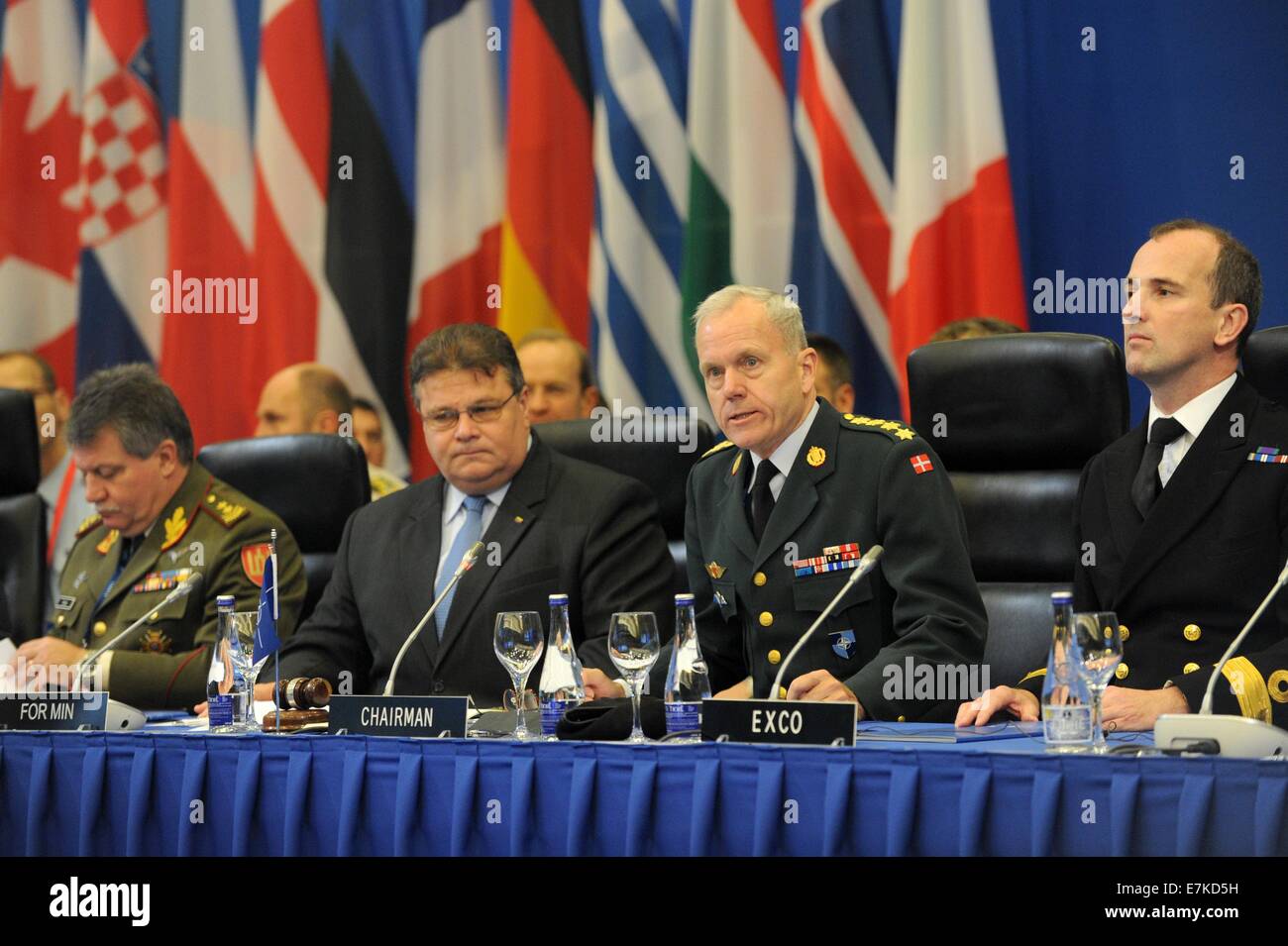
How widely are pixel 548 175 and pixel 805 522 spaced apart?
226 cm

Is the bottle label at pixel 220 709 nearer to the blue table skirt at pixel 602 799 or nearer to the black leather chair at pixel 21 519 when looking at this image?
the blue table skirt at pixel 602 799

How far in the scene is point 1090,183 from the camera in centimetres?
468

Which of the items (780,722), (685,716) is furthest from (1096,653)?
(685,716)

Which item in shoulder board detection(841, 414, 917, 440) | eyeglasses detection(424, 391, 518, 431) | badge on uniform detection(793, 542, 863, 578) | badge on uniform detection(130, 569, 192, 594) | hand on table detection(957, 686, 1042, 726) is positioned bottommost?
hand on table detection(957, 686, 1042, 726)

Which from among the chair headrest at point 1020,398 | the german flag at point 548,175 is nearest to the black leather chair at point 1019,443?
the chair headrest at point 1020,398

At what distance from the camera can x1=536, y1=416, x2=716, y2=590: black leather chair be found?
12.3 ft

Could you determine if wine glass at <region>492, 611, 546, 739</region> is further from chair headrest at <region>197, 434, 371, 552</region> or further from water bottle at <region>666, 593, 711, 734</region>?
chair headrest at <region>197, 434, 371, 552</region>

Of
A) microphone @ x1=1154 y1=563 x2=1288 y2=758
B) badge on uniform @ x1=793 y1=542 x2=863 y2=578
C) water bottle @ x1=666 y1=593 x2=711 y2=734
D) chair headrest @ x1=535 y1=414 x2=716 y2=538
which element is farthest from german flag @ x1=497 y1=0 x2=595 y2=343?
microphone @ x1=1154 y1=563 x2=1288 y2=758

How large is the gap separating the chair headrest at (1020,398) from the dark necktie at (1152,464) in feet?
1.52

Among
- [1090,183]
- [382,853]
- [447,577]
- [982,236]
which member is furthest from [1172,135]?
[382,853]

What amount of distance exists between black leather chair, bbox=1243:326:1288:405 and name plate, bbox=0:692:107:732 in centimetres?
229

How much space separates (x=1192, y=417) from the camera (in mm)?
2887

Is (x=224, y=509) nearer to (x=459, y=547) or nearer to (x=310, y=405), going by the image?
(x=459, y=547)

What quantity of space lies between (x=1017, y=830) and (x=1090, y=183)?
3.07m
